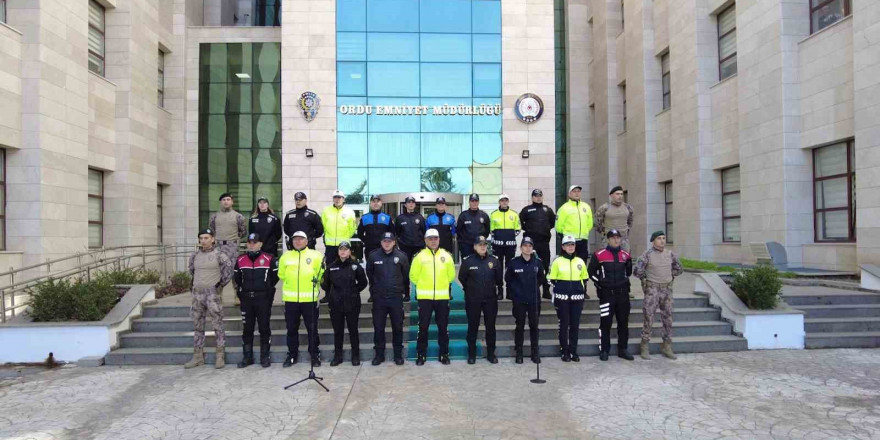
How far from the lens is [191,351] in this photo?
28.7ft

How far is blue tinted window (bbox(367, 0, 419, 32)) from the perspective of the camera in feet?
66.3

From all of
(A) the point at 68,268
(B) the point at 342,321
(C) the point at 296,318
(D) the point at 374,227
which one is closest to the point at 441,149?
→ (D) the point at 374,227

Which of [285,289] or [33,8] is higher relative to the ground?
[33,8]

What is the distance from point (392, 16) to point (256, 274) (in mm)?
14683

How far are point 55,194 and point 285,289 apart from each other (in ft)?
32.8

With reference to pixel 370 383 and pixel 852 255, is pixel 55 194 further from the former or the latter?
pixel 852 255

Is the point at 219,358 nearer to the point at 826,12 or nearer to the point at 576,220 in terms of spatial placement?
the point at 576,220

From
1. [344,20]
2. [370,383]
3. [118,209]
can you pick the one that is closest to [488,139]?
[344,20]

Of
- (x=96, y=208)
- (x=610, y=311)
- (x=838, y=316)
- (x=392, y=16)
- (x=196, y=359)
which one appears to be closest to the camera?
(x=196, y=359)

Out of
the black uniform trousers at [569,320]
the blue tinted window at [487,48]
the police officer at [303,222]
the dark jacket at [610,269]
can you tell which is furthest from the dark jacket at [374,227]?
the blue tinted window at [487,48]

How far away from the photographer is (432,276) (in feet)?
27.3

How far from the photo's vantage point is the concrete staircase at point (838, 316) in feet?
30.1

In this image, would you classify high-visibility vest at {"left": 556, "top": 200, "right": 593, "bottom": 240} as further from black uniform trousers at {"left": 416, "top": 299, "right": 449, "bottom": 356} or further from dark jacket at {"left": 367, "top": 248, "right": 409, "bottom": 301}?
dark jacket at {"left": 367, "top": 248, "right": 409, "bottom": 301}

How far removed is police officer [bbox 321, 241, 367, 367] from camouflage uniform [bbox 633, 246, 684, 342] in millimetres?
4313
